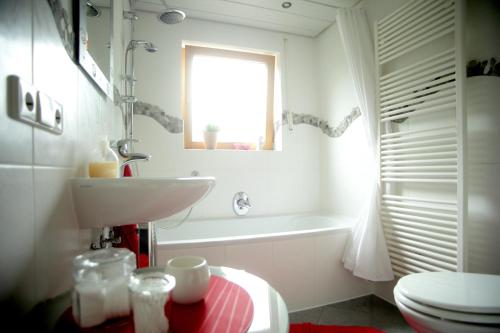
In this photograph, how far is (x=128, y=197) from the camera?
2.04ft

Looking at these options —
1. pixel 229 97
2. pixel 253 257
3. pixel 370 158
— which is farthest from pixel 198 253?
pixel 229 97

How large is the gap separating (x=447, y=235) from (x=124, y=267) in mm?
1717

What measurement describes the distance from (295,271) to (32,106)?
174 cm

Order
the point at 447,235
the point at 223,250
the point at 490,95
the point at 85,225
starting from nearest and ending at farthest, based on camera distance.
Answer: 1. the point at 85,225
2. the point at 490,95
3. the point at 447,235
4. the point at 223,250

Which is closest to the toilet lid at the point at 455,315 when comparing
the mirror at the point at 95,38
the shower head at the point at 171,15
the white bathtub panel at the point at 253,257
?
the white bathtub panel at the point at 253,257

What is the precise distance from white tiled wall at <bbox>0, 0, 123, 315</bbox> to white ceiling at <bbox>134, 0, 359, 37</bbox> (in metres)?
1.87

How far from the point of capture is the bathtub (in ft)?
5.35

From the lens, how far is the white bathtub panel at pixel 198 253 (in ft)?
5.13

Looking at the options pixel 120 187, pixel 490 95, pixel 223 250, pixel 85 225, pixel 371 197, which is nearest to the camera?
pixel 120 187

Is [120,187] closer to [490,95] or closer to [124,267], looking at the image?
[124,267]

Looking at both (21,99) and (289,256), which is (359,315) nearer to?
(289,256)

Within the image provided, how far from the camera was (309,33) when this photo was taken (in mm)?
2738

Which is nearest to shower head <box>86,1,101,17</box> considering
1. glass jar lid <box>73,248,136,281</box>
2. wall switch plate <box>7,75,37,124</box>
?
wall switch plate <box>7,75,37,124</box>

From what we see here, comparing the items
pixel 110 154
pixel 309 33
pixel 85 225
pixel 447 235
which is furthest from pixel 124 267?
pixel 309 33
